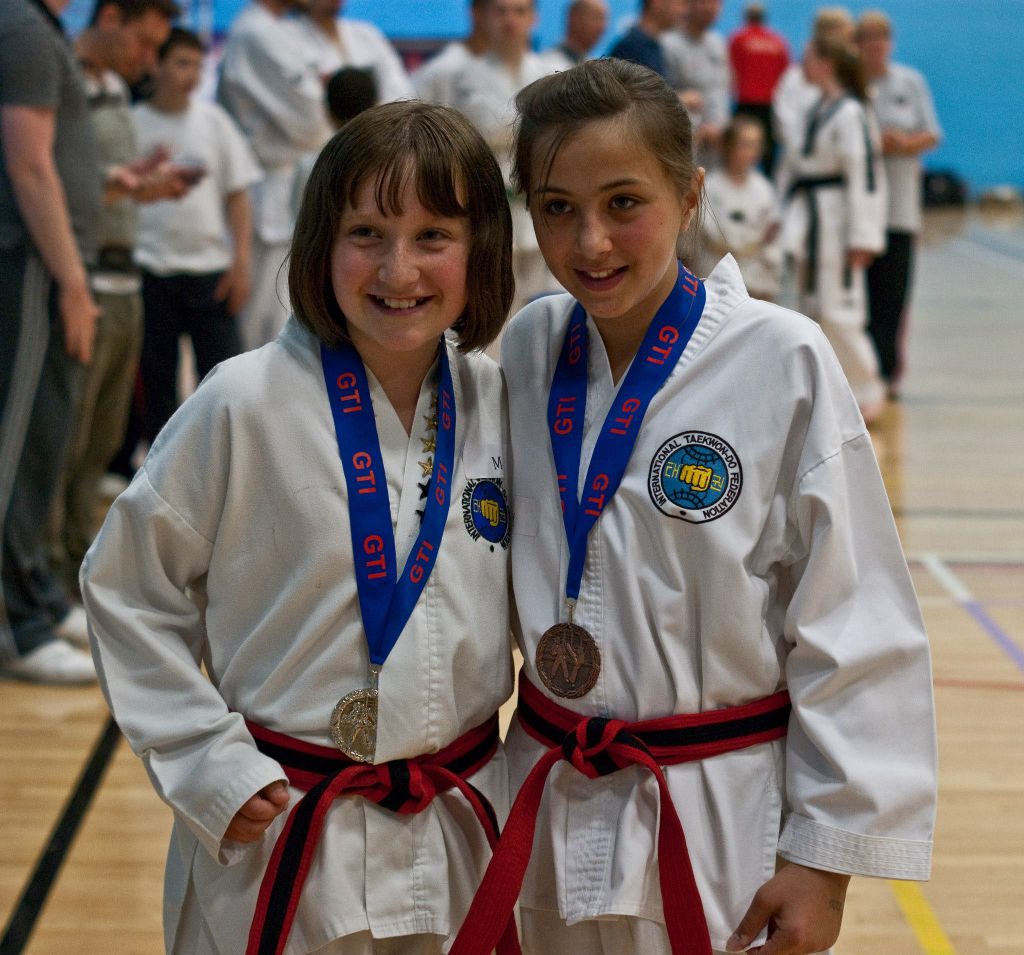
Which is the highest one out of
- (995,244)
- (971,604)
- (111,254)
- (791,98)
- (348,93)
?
(348,93)

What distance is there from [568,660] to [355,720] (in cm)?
26

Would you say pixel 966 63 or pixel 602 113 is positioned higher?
pixel 602 113

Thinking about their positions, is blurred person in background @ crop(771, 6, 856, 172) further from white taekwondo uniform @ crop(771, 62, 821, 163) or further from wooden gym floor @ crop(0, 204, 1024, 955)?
wooden gym floor @ crop(0, 204, 1024, 955)

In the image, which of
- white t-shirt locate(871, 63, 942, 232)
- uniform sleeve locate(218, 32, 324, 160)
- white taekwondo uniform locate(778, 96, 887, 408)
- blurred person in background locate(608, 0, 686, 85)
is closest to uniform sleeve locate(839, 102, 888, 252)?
white taekwondo uniform locate(778, 96, 887, 408)

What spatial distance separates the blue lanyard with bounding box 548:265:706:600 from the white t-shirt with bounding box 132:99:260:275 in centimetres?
384

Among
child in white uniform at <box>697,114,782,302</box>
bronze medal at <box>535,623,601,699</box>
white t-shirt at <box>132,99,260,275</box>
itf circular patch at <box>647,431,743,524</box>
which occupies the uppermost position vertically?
itf circular patch at <box>647,431,743,524</box>

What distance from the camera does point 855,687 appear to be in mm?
1553

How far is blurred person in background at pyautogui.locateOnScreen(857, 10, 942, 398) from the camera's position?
7801 millimetres

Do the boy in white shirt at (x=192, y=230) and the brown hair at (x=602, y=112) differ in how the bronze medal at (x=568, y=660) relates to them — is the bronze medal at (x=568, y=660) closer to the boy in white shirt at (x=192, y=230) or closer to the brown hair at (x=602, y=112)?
the brown hair at (x=602, y=112)

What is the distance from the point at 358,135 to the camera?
1.55 metres

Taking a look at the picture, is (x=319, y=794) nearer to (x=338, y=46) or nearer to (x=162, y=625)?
(x=162, y=625)

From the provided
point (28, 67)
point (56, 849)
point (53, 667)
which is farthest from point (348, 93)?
point (56, 849)

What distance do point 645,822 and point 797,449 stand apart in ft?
1.53

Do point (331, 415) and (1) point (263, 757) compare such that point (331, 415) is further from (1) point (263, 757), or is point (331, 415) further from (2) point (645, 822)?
(2) point (645, 822)
